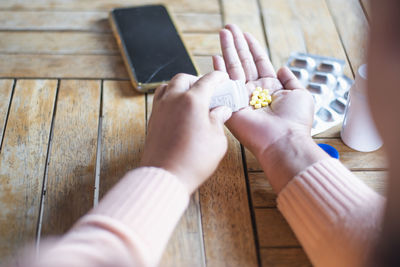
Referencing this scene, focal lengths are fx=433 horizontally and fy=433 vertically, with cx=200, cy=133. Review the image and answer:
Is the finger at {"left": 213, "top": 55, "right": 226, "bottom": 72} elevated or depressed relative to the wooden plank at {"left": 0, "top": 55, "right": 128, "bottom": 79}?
elevated

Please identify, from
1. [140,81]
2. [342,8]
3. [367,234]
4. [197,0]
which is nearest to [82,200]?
[140,81]

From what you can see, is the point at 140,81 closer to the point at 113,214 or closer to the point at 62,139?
the point at 62,139

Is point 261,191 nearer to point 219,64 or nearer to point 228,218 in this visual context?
point 228,218

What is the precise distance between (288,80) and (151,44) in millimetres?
371

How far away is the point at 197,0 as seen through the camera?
1.30 meters

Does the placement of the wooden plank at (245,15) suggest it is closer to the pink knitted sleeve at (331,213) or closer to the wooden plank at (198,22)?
the wooden plank at (198,22)

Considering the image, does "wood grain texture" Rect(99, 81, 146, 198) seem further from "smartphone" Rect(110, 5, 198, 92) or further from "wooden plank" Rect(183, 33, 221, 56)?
"wooden plank" Rect(183, 33, 221, 56)

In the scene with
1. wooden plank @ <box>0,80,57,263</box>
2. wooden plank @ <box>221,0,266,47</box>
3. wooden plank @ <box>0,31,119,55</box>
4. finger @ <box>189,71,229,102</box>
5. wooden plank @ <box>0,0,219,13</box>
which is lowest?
wooden plank @ <box>0,80,57,263</box>

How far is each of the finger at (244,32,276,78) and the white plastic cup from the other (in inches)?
7.5

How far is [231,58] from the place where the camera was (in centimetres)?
98

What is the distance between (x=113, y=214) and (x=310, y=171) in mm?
335

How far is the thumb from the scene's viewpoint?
771 millimetres

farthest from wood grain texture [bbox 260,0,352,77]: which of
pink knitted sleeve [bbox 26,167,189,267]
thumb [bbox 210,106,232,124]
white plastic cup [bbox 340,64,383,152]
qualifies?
pink knitted sleeve [bbox 26,167,189,267]

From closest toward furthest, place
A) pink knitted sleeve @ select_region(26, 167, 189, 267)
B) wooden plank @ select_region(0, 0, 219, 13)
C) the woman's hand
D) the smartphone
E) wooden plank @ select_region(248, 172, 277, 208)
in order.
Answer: pink knitted sleeve @ select_region(26, 167, 189, 267), the woman's hand, wooden plank @ select_region(248, 172, 277, 208), the smartphone, wooden plank @ select_region(0, 0, 219, 13)
